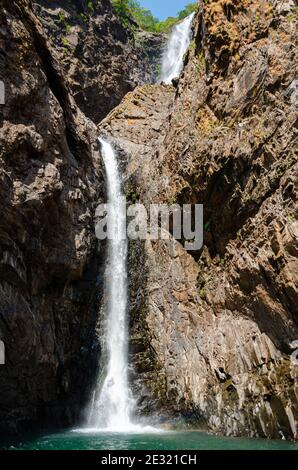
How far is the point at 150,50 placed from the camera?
54.4 meters

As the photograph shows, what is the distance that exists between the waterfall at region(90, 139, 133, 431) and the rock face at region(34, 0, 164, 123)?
16135 millimetres

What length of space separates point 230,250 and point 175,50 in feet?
133

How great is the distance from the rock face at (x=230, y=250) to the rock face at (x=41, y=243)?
9.29 ft

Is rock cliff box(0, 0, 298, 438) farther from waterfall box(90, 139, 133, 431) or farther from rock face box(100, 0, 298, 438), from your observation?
waterfall box(90, 139, 133, 431)

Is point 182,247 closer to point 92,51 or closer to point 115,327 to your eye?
point 115,327

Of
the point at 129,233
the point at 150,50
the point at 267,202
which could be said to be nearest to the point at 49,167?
the point at 129,233

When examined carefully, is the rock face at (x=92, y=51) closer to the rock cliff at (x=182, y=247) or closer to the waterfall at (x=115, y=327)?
the waterfall at (x=115, y=327)

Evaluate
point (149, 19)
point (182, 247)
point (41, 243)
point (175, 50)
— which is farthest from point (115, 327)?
point (149, 19)

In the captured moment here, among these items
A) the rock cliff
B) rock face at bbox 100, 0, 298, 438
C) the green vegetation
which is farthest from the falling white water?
rock face at bbox 100, 0, 298, 438

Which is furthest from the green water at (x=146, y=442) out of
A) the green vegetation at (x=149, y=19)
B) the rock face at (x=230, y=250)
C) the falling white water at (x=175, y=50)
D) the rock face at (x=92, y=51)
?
the green vegetation at (x=149, y=19)

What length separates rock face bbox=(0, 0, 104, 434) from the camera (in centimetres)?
1697

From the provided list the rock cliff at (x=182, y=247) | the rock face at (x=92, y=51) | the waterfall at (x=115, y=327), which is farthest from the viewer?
the rock face at (x=92, y=51)

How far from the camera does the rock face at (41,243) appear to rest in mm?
16969
